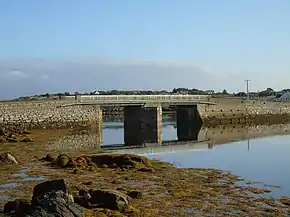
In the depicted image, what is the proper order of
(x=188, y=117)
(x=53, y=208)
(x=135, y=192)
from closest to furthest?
1. (x=53, y=208)
2. (x=135, y=192)
3. (x=188, y=117)

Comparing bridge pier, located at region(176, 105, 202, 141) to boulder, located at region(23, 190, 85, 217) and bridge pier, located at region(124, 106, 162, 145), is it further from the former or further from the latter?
boulder, located at region(23, 190, 85, 217)

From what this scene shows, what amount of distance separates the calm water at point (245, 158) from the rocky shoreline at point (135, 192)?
1.52 meters

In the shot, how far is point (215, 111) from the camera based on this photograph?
70.4 metres

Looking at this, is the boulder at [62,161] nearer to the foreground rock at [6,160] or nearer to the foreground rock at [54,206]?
the foreground rock at [6,160]

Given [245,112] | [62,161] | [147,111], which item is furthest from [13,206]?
[245,112]

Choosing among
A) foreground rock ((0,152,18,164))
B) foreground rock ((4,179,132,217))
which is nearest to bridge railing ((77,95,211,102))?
foreground rock ((0,152,18,164))

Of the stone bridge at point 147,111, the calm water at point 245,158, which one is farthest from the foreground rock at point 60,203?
the stone bridge at point 147,111

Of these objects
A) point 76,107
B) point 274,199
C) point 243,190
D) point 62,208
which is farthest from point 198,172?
point 76,107

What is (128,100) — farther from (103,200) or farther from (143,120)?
(103,200)

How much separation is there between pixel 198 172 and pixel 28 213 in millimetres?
13439

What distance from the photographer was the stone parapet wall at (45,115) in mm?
51656

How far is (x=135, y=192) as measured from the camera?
17203 millimetres

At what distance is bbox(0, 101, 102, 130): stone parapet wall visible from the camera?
169 ft

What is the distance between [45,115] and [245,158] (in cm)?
2945
